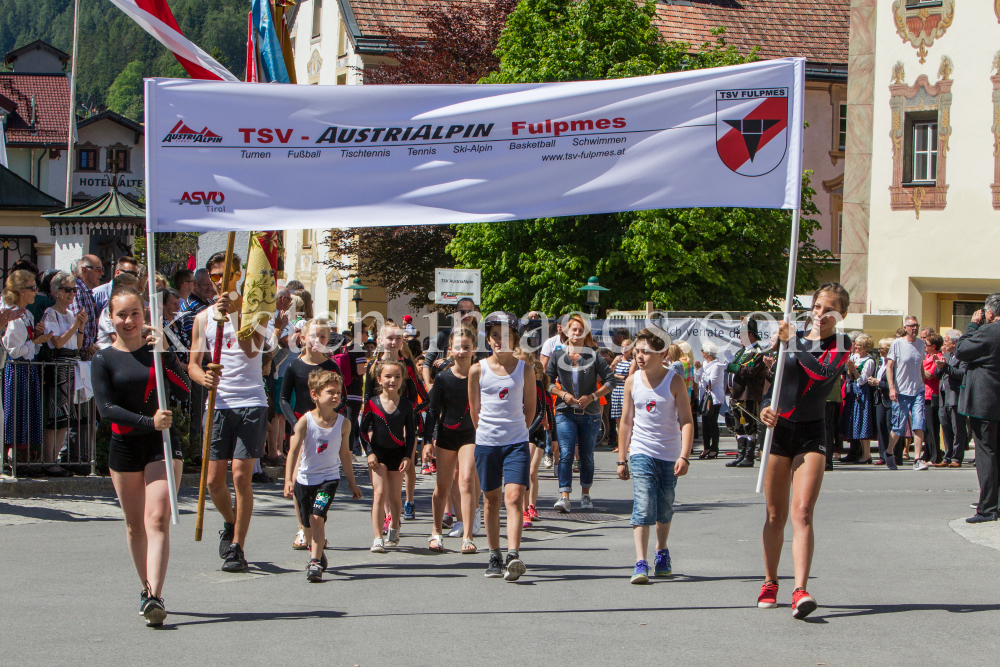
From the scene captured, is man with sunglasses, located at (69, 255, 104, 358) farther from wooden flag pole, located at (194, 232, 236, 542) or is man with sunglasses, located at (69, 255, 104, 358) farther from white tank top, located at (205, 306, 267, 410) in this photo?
wooden flag pole, located at (194, 232, 236, 542)

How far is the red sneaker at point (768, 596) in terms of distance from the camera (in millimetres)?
7273

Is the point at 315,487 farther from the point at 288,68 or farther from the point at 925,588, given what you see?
the point at 925,588

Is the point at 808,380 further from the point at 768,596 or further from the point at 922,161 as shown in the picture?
the point at 922,161

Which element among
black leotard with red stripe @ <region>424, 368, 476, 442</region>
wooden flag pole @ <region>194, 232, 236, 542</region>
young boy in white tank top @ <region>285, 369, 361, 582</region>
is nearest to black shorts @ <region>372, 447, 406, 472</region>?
black leotard with red stripe @ <region>424, 368, 476, 442</region>

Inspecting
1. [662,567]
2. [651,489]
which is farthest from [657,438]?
[662,567]

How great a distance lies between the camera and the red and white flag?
770 cm

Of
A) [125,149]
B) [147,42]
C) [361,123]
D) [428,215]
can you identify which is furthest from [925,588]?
[147,42]

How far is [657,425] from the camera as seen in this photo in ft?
27.8

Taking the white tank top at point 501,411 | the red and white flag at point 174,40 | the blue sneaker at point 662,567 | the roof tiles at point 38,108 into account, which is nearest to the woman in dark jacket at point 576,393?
the white tank top at point 501,411

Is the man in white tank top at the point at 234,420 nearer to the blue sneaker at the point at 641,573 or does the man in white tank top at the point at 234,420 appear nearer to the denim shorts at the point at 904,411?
the blue sneaker at the point at 641,573

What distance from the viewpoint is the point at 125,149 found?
7462cm

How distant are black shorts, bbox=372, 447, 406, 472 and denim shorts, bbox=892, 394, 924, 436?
34.0ft

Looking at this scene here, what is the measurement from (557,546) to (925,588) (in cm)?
295

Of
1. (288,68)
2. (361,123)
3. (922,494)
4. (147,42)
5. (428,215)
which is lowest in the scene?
(922,494)
